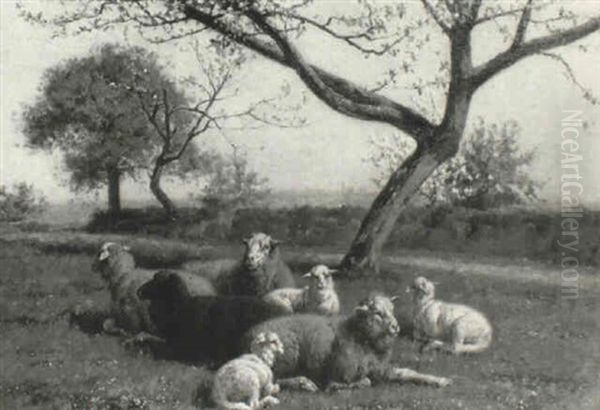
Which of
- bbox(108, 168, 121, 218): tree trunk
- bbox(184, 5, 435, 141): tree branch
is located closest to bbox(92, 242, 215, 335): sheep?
bbox(108, 168, 121, 218): tree trunk

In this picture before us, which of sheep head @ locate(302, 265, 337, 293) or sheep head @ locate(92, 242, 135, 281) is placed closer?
sheep head @ locate(302, 265, 337, 293)

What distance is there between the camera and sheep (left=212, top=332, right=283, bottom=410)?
5.42 m

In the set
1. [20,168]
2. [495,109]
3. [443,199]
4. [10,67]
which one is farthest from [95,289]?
[495,109]

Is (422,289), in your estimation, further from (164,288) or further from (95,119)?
(95,119)

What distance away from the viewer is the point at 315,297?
5988 mm

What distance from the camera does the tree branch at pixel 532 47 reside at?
6.34 m

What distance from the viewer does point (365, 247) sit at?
6219 mm

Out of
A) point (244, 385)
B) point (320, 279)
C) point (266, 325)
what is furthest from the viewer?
point (320, 279)

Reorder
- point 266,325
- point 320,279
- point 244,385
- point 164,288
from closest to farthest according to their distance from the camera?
point 244,385
point 266,325
point 320,279
point 164,288

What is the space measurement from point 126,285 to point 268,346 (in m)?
0.99

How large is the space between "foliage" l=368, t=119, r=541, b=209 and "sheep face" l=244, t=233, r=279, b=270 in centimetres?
70

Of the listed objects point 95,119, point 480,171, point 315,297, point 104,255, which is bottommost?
point 315,297

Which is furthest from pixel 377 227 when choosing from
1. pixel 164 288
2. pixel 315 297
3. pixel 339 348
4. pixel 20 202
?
pixel 20 202

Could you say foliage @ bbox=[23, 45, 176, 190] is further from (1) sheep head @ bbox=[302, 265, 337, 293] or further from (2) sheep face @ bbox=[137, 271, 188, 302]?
(1) sheep head @ bbox=[302, 265, 337, 293]
